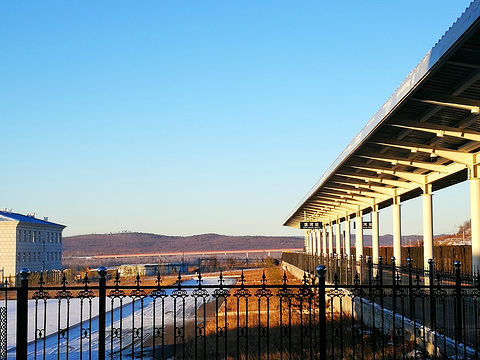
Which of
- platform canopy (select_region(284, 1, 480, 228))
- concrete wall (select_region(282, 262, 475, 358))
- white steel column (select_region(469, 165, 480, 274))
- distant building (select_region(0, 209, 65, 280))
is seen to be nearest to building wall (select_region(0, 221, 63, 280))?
distant building (select_region(0, 209, 65, 280))

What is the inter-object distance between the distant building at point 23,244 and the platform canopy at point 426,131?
37.3m

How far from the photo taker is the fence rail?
860 centimetres

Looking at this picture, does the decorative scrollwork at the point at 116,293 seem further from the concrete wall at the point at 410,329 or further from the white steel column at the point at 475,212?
the white steel column at the point at 475,212

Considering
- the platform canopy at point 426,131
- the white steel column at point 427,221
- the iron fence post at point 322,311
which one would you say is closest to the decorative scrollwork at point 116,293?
the iron fence post at point 322,311

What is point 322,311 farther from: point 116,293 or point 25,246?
point 25,246

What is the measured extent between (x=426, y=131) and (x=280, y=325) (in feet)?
19.6

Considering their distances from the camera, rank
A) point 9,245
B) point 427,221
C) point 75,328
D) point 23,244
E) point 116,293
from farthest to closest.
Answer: point 23,244, point 9,245, point 75,328, point 427,221, point 116,293

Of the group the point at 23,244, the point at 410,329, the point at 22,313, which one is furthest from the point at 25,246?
the point at 22,313

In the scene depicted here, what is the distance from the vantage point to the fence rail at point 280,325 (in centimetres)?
860

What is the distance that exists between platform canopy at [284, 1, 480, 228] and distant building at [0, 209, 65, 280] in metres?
37.3

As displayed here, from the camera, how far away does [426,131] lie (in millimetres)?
13531

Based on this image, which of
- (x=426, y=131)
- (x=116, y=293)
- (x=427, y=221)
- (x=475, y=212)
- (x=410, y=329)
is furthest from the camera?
(x=427, y=221)

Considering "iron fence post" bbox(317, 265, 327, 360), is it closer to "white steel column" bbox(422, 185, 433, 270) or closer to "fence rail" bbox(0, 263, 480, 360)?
"fence rail" bbox(0, 263, 480, 360)

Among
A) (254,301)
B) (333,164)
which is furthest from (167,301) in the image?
(333,164)
